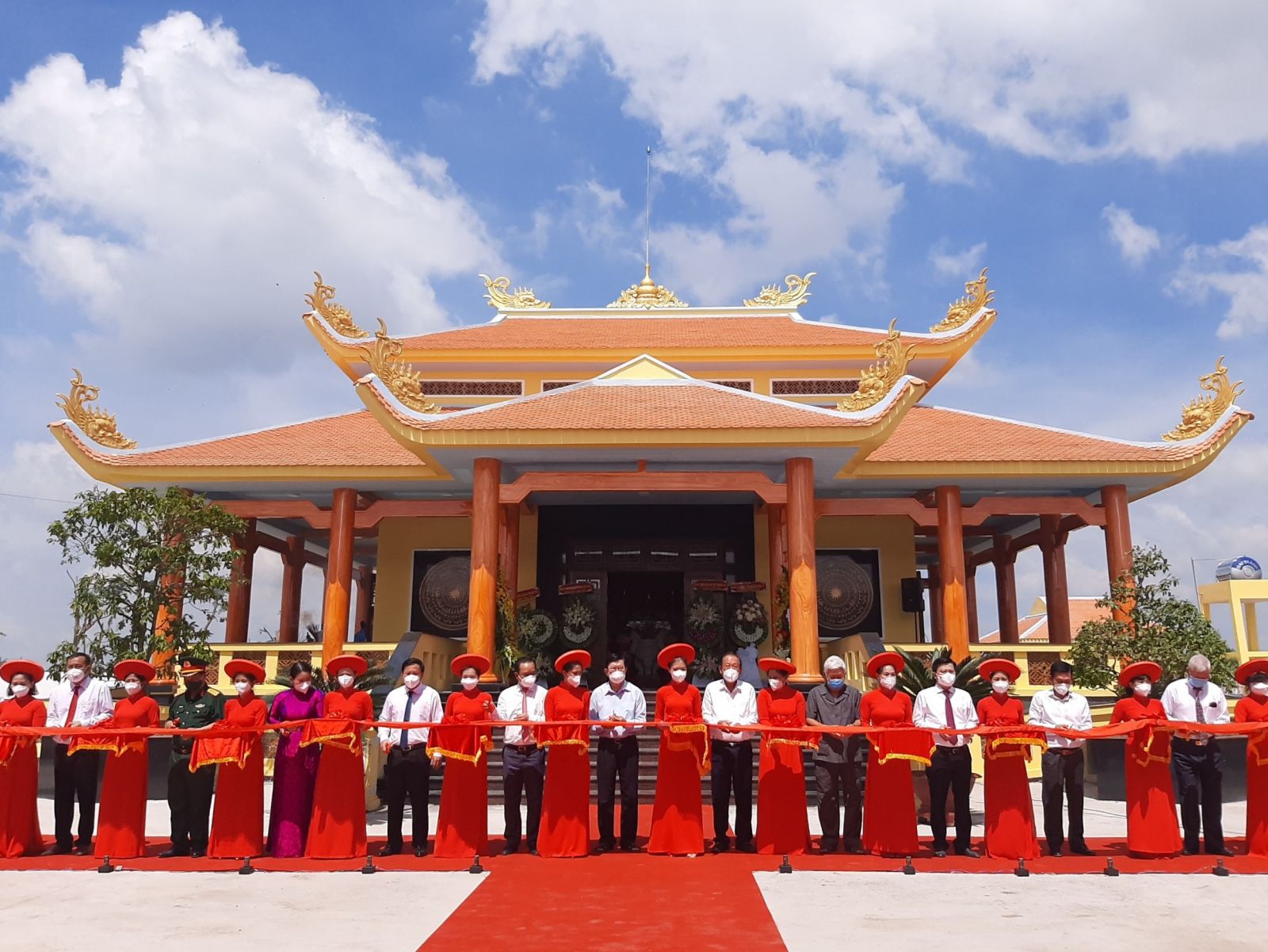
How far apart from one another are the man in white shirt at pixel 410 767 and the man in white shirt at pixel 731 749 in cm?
208

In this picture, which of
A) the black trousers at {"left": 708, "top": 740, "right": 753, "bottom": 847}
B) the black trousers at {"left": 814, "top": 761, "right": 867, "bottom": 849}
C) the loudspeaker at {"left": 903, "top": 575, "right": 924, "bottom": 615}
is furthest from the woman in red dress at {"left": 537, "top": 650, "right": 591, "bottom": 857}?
the loudspeaker at {"left": 903, "top": 575, "right": 924, "bottom": 615}

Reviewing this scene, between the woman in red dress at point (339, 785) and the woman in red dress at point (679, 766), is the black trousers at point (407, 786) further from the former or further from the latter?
the woman in red dress at point (679, 766)

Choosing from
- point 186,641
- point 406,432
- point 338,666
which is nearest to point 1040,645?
point 406,432

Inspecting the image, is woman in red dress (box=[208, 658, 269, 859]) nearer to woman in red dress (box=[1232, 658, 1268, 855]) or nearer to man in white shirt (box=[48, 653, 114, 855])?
man in white shirt (box=[48, 653, 114, 855])

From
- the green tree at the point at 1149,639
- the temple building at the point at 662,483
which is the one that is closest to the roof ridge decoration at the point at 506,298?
the temple building at the point at 662,483

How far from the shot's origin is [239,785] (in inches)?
284

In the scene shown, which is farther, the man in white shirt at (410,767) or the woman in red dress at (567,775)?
the man in white shirt at (410,767)

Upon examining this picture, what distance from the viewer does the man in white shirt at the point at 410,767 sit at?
735 centimetres

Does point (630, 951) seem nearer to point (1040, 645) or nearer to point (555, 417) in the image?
point (555, 417)

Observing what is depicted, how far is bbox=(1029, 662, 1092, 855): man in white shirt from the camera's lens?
7305mm

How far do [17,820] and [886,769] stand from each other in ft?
20.9

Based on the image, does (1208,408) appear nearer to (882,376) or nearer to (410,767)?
(882,376)

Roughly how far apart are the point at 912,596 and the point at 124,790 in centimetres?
A: 1237

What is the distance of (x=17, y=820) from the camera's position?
7285 millimetres
